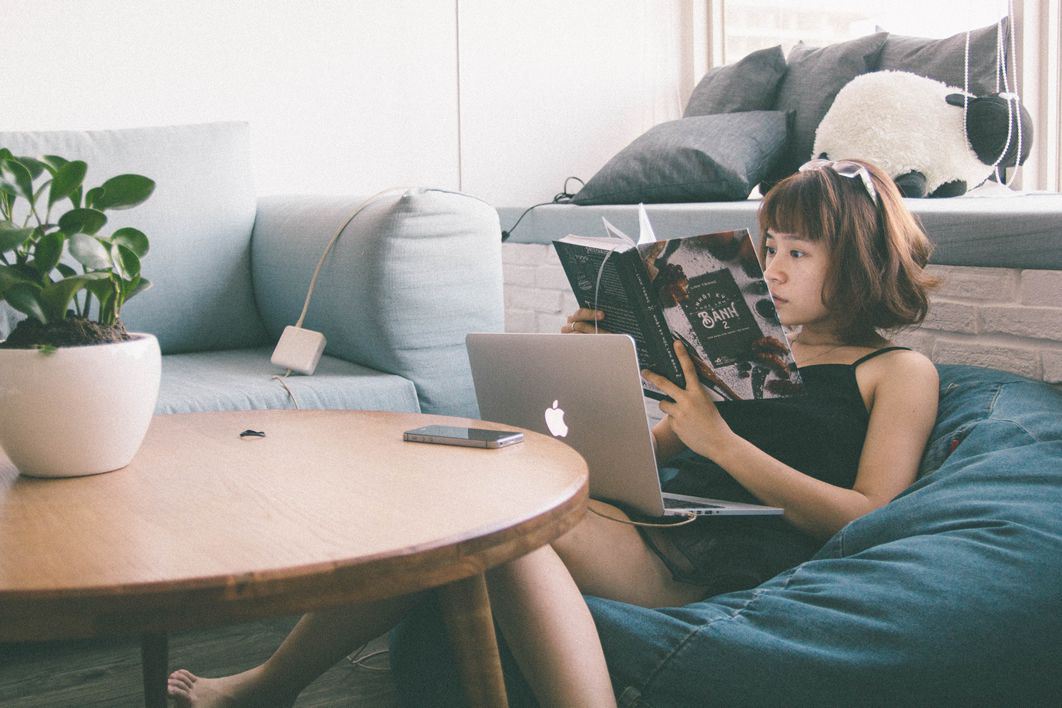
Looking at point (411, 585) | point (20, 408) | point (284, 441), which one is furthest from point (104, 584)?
point (284, 441)

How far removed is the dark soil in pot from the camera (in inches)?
33.5

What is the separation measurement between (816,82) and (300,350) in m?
1.60

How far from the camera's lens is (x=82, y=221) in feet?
2.82

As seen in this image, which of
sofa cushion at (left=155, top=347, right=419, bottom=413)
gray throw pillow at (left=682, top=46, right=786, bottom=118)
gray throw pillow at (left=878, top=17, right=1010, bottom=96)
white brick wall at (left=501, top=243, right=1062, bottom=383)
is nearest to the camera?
white brick wall at (left=501, top=243, right=1062, bottom=383)

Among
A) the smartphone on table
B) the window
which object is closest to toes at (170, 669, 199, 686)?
the smartphone on table

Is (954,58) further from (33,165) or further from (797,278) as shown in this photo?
(33,165)

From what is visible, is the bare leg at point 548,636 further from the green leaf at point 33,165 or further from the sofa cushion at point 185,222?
the sofa cushion at point 185,222

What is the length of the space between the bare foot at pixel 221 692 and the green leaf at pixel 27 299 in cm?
50

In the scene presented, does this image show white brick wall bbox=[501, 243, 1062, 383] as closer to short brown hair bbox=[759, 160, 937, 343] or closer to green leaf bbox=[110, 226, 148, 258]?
short brown hair bbox=[759, 160, 937, 343]

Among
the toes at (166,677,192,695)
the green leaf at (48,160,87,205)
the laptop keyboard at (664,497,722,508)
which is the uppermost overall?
the green leaf at (48,160,87,205)

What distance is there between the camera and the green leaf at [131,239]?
2.92ft

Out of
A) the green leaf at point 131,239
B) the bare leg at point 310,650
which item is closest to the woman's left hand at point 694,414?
the bare leg at point 310,650

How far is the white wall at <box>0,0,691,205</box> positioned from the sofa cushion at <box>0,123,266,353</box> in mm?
488

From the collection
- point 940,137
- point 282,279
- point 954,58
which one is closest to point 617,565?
point 282,279
